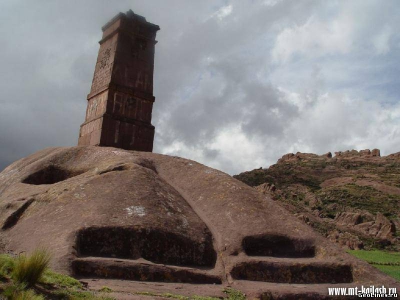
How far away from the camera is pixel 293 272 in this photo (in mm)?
8727

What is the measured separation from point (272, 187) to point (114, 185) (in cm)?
4099

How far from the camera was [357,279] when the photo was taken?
350 inches

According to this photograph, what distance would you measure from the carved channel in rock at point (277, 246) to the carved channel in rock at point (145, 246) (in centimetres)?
88

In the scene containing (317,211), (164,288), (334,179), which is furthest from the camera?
(334,179)

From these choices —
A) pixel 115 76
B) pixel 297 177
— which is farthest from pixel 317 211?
pixel 115 76

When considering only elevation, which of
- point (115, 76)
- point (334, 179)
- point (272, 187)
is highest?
point (334, 179)

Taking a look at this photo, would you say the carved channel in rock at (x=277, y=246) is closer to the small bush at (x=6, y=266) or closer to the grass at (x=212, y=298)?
the grass at (x=212, y=298)

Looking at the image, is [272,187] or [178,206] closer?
[178,206]

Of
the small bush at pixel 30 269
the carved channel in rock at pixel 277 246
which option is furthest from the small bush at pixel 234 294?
the small bush at pixel 30 269

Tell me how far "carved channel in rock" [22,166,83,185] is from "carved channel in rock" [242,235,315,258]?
19.9 ft

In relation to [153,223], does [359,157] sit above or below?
above

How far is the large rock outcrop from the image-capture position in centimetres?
783

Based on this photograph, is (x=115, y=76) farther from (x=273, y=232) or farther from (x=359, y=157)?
(x=359, y=157)

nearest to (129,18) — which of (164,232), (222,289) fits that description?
(164,232)
